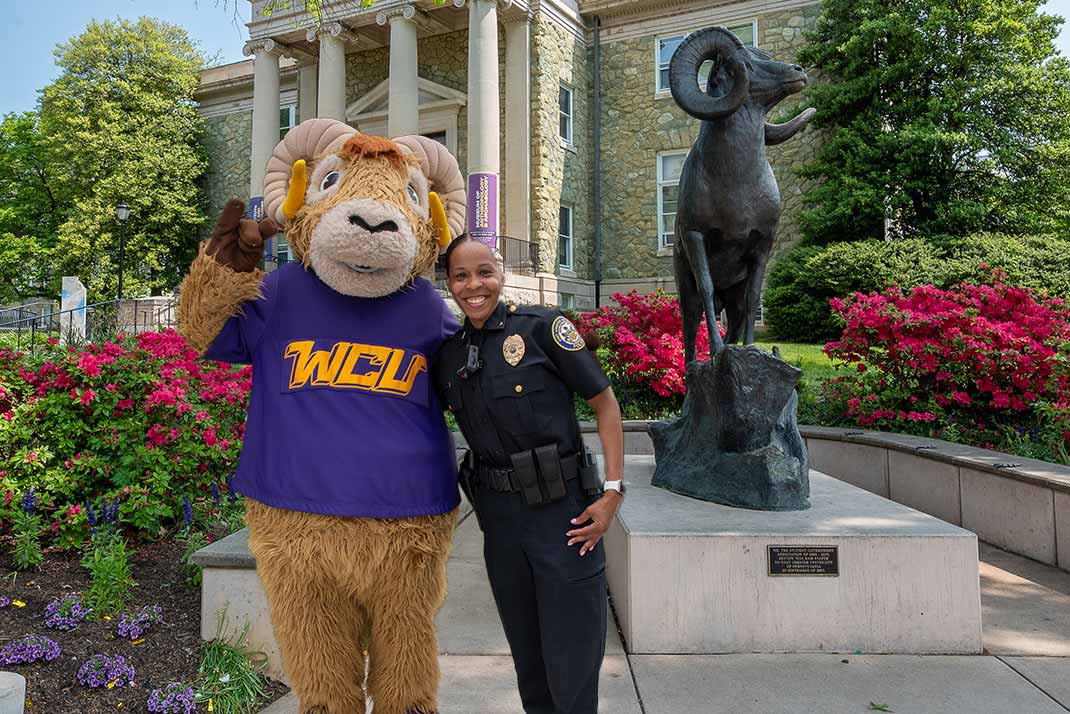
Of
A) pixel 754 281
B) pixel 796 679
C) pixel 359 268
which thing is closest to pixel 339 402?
pixel 359 268

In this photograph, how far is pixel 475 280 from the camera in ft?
7.06

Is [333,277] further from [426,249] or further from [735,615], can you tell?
[735,615]

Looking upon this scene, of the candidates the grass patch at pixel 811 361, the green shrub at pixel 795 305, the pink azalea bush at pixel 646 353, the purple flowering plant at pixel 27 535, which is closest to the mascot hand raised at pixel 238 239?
Result: the purple flowering plant at pixel 27 535

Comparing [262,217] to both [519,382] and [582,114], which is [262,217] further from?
[582,114]

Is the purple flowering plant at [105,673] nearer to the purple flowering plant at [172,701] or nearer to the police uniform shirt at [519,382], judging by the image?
the purple flowering plant at [172,701]

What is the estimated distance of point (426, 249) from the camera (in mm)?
2299

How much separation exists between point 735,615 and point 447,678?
4.55 ft

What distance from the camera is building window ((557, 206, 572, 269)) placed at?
19.6m

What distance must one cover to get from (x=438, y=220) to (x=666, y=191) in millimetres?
17954

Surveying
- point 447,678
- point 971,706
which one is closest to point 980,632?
point 971,706

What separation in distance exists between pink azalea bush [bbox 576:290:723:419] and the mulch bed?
584cm

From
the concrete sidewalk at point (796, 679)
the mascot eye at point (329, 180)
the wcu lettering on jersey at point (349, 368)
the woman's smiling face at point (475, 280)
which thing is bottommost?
the concrete sidewalk at point (796, 679)

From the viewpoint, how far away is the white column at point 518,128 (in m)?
17.8

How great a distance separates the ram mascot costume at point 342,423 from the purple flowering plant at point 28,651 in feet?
4.37
